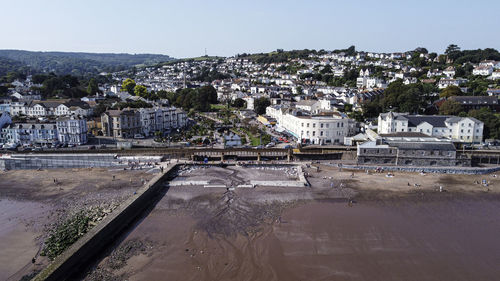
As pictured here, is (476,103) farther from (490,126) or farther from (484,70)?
(484,70)

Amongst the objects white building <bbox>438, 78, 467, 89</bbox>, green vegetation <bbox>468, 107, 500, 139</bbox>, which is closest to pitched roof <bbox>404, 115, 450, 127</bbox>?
green vegetation <bbox>468, 107, 500, 139</bbox>

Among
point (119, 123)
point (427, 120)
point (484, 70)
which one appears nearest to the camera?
point (427, 120)

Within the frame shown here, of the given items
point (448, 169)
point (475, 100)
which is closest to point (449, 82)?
point (475, 100)

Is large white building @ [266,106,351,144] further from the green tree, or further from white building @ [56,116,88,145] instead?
the green tree

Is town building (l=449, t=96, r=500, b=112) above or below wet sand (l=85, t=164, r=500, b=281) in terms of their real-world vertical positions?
above

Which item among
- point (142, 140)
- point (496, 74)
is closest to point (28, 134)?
point (142, 140)

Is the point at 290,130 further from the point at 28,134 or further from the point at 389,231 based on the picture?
the point at 28,134
